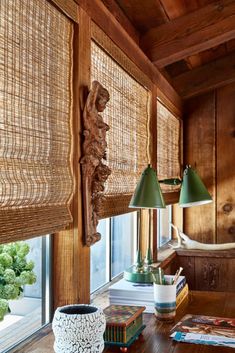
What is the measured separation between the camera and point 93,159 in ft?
5.63

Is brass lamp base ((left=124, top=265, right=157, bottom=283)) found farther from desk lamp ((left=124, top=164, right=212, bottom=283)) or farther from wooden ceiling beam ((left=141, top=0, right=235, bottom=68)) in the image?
wooden ceiling beam ((left=141, top=0, right=235, bottom=68))

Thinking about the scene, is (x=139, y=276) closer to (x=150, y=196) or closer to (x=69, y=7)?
(x=150, y=196)

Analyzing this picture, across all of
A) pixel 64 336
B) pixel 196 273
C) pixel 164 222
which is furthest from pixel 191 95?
pixel 64 336

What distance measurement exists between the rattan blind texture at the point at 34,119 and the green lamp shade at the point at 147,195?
1.42 feet

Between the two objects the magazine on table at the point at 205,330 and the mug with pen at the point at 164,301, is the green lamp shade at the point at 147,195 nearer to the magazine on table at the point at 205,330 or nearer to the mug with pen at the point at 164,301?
the mug with pen at the point at 164,301

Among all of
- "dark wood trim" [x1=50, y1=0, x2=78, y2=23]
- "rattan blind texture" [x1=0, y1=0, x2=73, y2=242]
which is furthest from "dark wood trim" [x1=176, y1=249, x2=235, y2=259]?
"dark wood trim" [x1=50, y1=0, x2=78, y2=23]

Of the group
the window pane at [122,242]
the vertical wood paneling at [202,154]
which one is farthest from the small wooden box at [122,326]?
the vertical wood paneling at [202,154]

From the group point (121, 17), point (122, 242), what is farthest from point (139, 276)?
point (121, 17)

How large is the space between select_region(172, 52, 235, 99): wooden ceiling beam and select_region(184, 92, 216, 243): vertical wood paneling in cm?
42

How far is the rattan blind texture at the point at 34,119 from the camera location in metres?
1.23

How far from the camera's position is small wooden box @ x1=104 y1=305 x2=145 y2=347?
1598 millimetres

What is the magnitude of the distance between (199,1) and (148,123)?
776 millimetres

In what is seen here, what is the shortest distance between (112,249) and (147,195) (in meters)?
0.83

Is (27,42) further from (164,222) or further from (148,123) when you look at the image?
(164,222)
